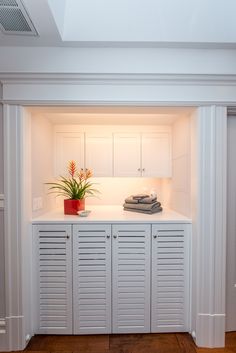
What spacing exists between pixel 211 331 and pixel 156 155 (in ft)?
5.76

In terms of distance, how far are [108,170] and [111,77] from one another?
1079 millimetres

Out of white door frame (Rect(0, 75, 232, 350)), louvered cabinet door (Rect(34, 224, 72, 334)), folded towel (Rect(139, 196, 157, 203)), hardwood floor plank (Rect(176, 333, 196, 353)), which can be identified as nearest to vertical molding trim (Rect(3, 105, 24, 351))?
white door frame (Rect(0, 75, 232, 350))

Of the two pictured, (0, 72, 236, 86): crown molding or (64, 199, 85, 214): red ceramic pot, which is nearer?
(0, 72, 236, 86): crown molding

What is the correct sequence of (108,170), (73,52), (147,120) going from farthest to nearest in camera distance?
(108,170) → (147,120) → (73,52)

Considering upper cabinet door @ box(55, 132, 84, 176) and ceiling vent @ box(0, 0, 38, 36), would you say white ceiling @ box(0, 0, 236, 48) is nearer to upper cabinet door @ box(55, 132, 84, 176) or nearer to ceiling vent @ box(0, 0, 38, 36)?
ceiling vent @ box(0, 0, 38, 36)

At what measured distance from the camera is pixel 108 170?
102 inches

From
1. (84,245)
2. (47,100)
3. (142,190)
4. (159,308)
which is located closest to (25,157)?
(47,100)

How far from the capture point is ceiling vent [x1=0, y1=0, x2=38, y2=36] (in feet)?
4.43

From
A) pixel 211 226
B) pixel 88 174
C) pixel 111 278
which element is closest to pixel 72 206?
pixel 88 174

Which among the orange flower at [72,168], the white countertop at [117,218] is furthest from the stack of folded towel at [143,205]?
the orange flower at [72,168]

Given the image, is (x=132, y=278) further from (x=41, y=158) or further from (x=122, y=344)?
(x=41, y=158)

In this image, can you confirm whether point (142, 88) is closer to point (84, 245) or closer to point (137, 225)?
point (137, 225)

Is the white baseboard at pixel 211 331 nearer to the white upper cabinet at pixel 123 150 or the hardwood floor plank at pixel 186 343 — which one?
the hardwood floor plank at pixel 186 343

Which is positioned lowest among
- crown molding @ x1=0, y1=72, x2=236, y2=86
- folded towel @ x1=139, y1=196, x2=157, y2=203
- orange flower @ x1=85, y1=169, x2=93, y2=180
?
folded towel @ x1=139, y1=196, x2=157, y2=203
